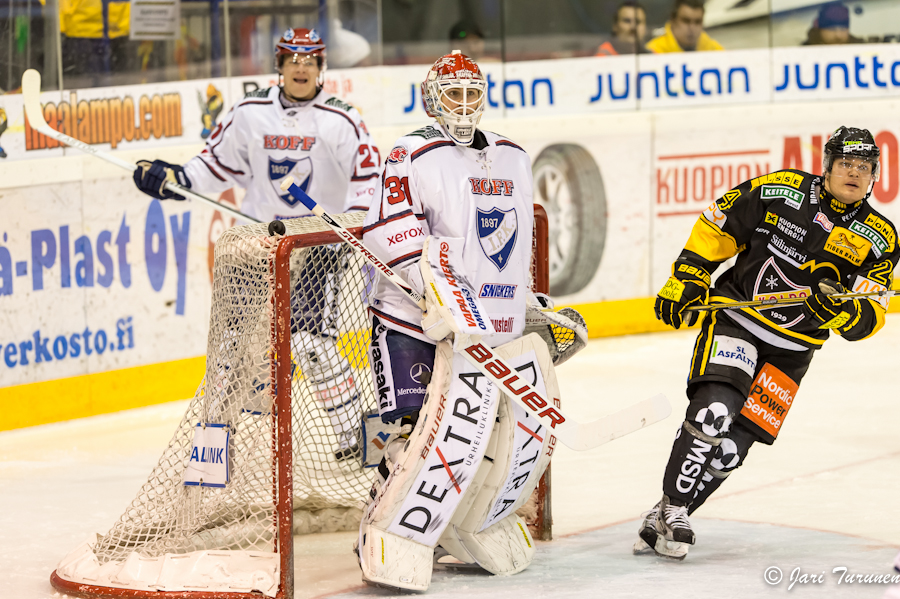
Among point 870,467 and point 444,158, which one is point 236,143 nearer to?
point 444,158

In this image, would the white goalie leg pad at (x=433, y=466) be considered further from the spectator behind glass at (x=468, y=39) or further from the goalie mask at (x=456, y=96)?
the spectator behind glass at (x=468, y=39)

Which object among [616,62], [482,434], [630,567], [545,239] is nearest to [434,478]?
[482,434]

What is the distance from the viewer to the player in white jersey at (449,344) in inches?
126

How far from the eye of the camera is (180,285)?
5.79 m

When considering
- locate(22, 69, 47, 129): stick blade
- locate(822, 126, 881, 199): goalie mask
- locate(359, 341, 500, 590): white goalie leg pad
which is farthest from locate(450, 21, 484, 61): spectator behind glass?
locate(359, 341, 500, 590): white goalie leg pad

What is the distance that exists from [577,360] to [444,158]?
3.36 metres

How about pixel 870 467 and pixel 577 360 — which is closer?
pixel 870 467

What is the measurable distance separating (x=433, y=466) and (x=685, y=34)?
486 centimetres

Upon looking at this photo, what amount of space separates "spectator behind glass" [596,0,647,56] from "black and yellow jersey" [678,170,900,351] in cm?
383

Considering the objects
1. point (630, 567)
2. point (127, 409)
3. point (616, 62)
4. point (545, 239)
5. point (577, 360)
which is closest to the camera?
point (630, 567)

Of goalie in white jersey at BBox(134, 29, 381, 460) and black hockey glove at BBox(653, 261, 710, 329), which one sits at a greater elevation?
goalie in white jersey at BBox(134, 29, 381, 460)

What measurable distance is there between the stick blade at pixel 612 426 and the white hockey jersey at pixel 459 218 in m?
0.31

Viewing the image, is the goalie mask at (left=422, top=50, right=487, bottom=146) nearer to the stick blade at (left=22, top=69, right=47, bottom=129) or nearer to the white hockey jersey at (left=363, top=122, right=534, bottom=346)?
the white hockey jersey at (left=363, top=122, right=534, bottom=346)

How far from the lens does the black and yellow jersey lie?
3541mm
